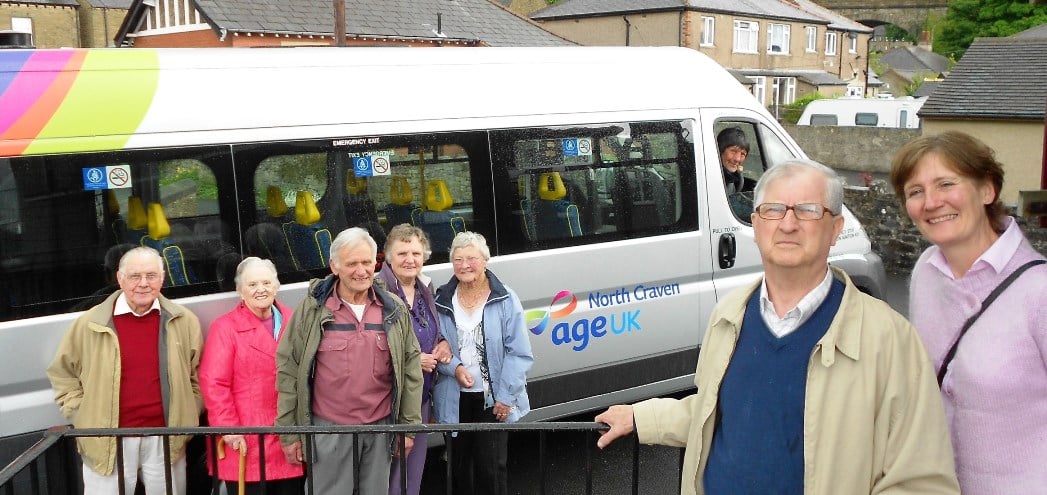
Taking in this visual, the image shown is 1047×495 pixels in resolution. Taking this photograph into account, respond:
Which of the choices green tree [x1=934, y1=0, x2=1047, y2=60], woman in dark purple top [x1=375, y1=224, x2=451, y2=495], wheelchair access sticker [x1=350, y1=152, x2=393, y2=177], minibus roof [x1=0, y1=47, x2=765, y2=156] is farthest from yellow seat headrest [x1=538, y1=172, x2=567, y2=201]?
green tree [x1=934, y1=0, x2=1047, y2=60]

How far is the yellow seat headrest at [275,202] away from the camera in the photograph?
5148mm

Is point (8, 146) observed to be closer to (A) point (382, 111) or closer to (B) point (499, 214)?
(A) point (382, 111)

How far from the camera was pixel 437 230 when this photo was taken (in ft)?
18.8

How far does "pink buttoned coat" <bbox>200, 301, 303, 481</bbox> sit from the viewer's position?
4.48 metres

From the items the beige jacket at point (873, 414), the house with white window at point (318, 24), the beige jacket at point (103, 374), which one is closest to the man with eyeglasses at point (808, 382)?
the beige jacket at point (873, 414)

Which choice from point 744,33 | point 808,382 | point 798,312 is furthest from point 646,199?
point 744,33

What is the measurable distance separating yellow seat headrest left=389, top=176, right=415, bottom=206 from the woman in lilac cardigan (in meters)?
3.35

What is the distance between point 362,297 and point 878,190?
428 inches

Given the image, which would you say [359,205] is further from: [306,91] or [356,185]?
[306,91]

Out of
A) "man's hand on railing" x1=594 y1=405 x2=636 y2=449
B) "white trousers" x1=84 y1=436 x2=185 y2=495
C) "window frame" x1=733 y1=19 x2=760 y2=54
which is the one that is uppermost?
"window frame" x1=733 y1=19 x2=760 y2=54

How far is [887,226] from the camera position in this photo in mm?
13398

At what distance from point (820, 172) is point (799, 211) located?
5.2 inches

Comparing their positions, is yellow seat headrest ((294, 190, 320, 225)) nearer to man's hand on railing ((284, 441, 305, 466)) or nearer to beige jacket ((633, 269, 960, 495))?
man's hand on railing ((284, 441, 305, 466))

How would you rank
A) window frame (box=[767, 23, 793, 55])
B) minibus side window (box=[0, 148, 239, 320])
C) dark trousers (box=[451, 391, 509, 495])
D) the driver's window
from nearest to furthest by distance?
minibus side window (box=[0, 148, 239, 320]) → dark trousers (box=[451, 391, 509, 495]) → the driver's window → window frame (box=[767, 23, 793, 55])
